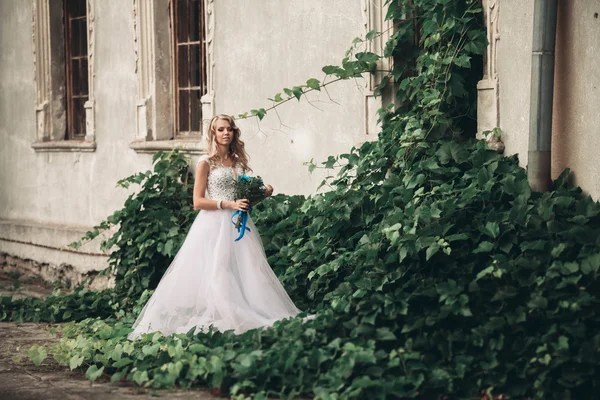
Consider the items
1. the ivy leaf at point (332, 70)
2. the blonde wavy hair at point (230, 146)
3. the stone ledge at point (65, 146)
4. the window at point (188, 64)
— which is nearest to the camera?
the blonde wavy hair at point (230, 146)

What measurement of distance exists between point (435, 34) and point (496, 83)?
63cm

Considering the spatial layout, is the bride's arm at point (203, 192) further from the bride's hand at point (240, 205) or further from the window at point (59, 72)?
the window at point (59, 72)

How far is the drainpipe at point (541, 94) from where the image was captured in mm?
6828

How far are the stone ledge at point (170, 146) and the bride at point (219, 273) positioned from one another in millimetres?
2502

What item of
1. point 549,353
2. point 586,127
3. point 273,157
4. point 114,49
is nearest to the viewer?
point 549,353

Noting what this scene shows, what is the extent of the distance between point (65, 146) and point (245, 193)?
5.82 meters

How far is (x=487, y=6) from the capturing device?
24.8ft

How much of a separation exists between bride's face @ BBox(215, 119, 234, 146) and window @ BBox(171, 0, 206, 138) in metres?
3.17

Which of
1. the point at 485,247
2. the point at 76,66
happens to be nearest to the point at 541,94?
the point at 485,247

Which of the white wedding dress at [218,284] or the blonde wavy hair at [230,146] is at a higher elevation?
the blonde wavy hair at [230,146]

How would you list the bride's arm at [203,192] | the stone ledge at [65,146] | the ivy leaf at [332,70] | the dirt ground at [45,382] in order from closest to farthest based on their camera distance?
1. the dirt ground at [45,382]
2. the bride's arm at [203,192]
3. the ivy leaf at [332,70]
4. the stone ledge at [65,146]

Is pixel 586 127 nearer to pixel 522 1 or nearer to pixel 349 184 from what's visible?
pixel 522 1

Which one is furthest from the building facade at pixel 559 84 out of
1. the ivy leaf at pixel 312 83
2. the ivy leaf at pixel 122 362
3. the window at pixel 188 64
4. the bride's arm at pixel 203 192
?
the window at pixel 188 64

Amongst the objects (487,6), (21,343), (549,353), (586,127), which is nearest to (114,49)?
(21,343)
